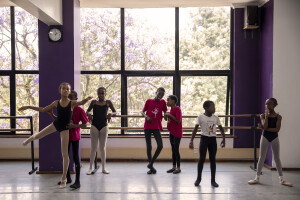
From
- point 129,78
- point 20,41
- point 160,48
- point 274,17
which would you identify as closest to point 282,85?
point 274,17

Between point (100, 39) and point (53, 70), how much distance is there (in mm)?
1712

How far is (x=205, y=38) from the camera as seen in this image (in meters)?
7.38

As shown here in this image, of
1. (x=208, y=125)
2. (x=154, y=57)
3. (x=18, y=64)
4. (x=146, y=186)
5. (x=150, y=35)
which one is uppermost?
(x=150, y=35)

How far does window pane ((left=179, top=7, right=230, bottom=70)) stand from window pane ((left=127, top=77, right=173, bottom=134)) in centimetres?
61

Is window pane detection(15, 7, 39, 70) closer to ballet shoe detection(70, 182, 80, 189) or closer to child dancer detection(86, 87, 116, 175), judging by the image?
child dancer detection(86, 87, 116, 175)

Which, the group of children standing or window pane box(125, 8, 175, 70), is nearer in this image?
the group of children standing

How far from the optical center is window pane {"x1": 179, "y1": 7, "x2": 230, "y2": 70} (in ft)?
24.1

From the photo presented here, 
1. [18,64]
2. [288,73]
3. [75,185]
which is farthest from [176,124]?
[18,64]

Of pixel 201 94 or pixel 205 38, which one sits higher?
pixel 205 38

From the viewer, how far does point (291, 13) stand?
6211 mm

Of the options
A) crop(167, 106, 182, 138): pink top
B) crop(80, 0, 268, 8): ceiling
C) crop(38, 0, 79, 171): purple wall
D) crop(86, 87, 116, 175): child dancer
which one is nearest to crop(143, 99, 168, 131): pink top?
crop(167, 106, 182, 138): pink top

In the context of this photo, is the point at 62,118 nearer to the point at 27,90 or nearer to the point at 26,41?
the point at 27,90

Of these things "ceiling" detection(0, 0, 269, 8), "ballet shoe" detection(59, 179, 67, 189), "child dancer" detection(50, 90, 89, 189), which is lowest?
"ballet shoe" detection(59, 179, 67, 189)

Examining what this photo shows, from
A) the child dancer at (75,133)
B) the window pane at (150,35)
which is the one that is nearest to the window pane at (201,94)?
the window pane at (150,35)
